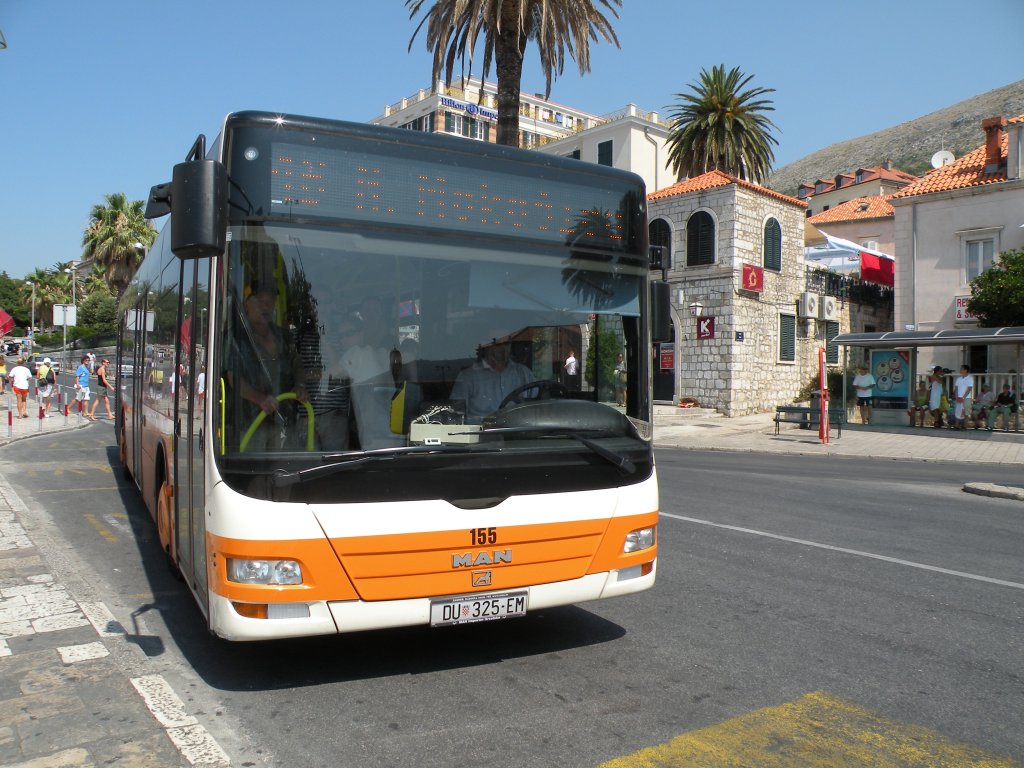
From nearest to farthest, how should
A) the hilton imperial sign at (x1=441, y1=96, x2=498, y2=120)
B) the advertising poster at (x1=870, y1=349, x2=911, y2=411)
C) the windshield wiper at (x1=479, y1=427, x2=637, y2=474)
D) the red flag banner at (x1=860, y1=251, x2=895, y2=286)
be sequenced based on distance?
the windshield wiper at (x1=479, y1=427, x2=637, y2=474) → the advertising poster at (x1=870, y1=349, x2=911, y2=411) → the red flag banner at (x1=860, y1=251, x2=895, y2=286) → the hilton imperial sign at (x1=441, y1=96, x2=498, y2=120)

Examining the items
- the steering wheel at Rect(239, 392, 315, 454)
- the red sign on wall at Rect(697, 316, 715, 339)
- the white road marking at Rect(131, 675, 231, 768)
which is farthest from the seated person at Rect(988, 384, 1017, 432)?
the white road marking at Rect(131, 675, 231, 768)

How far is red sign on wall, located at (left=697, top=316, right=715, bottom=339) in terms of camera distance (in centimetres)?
2842

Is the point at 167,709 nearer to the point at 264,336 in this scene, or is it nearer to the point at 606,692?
the point at 264,336

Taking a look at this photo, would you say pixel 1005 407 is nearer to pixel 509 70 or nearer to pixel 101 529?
pixel 509 70

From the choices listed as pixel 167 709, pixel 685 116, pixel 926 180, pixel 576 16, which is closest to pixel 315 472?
pixel 167 709

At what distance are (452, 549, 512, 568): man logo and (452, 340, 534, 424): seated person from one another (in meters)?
0.67

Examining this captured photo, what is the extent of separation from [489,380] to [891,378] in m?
22.4

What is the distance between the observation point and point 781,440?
21594mm

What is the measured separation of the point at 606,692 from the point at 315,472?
5.83 feet

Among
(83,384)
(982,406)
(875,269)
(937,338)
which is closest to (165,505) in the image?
(937,338)

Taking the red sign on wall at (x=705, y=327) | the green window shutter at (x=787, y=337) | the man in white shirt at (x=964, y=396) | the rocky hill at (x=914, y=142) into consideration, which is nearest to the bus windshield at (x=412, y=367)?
the man in white shirt at (x=964, y=396)

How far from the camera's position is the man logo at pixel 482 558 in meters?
4.16

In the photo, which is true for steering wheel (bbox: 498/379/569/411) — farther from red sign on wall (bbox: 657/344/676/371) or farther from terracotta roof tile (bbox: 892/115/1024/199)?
terracotta roof tile (bbox: 892/115/1024/199)

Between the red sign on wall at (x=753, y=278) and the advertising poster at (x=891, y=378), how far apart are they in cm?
515
